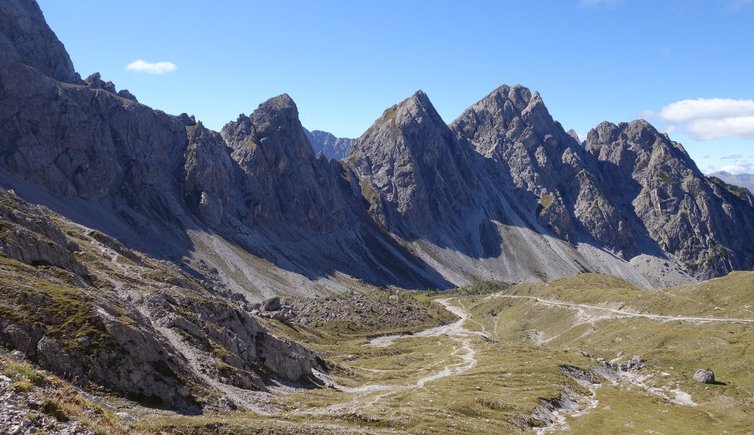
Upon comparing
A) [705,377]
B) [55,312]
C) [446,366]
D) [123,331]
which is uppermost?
[55,312]

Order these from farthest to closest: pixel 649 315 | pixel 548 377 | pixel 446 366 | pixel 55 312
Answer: pixel 649 315 < pixel 446 366 < pixel 548 377 < pixel 55 312

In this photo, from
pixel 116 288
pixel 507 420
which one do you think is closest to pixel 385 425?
pixel 507 420

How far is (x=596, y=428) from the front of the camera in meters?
73.2

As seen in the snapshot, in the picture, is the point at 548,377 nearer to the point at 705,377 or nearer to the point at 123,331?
the point at 705,377

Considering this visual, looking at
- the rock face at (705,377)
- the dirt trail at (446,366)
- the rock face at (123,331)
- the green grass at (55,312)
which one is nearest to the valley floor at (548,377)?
the dirt trail at (446,366)

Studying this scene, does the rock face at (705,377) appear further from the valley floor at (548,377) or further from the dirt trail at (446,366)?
the dirt trail at (446,366)

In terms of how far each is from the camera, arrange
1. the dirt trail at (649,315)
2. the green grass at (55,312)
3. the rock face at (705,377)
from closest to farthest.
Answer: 1. the green grass at (55,312)
2. the rock face at (705,377)
3. the dirt trail at (649,315)

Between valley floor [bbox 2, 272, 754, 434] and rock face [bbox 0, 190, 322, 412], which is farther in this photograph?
valley floor [bbox 2, 272, 754, 434]

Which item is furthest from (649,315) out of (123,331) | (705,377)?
(123,331)

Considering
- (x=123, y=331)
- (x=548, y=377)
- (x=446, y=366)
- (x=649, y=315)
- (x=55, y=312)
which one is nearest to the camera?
(x=55, y=312)

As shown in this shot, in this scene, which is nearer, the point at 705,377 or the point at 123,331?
the point at 123,331

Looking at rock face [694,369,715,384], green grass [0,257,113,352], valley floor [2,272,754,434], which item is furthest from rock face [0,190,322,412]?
rock face [694,369,715,384]

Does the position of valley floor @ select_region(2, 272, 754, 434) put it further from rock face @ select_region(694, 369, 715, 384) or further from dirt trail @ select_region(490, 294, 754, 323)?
rock face @ select_region(694, 369, 715, 384)

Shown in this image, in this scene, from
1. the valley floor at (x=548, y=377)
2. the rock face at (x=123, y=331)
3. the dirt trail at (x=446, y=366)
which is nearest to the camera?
the rock face at (x=123, y=331)
